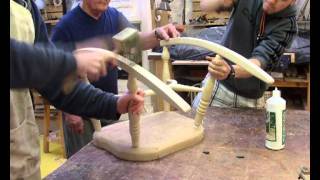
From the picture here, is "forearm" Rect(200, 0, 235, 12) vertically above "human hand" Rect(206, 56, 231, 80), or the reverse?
"forearm" Rect(200, 0, 235, 12)

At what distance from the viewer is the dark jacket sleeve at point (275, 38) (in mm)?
1357

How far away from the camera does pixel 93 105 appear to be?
3.55 ft

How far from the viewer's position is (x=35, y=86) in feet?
1.98

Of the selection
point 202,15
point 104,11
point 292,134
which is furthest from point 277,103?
point 202,15

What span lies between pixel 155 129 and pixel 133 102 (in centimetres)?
22

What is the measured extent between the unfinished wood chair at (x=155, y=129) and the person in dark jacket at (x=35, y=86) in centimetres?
9

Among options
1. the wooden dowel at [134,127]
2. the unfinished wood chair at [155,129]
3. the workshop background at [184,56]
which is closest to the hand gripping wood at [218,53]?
the unfinished wood chair at [155,129]

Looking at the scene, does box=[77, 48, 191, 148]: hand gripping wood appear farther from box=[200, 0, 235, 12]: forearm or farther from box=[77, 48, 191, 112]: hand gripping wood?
box=[200, 0, 235, 12]: forearm

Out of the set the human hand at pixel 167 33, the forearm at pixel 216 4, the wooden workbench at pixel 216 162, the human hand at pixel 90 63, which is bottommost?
the wooden workbench at pixel 216 162

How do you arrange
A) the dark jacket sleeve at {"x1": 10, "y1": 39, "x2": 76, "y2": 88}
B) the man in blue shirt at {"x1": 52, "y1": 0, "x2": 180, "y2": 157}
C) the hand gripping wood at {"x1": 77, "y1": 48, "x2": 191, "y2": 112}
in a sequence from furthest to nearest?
1. the man in blue shirt at {"x1": 52, "y1": 0, "x2": 180, "y2": 157}
2. the hand gripping wood at {"x1": 77, "y1": 48, "x2": 191, "y2": 112}
3. the dark jacket sleeve at {"x1": 10, "y1": 39, "x2": 76, "y2": 88}

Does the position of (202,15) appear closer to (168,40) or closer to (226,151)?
(168,40)

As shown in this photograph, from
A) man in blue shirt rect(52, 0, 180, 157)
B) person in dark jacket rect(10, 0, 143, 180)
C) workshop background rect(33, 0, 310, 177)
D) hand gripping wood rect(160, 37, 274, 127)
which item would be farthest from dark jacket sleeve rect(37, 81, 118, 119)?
workshop background rect(33, 0, 310, 177)

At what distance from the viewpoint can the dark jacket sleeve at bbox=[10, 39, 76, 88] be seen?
21.7 inches

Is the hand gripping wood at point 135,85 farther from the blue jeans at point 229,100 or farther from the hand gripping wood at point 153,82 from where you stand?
the blue jeans at point 229,100
